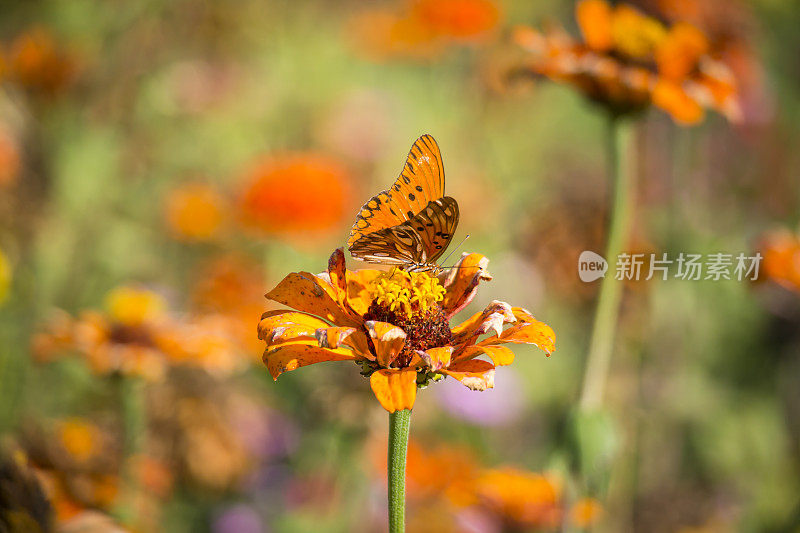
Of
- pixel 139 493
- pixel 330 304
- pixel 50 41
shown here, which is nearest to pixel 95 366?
pixel 139 493

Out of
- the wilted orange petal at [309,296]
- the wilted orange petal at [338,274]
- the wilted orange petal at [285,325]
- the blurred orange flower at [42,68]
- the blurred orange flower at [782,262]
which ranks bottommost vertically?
the wilted orange petal at [285,325]

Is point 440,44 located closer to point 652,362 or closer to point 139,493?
point 652,362

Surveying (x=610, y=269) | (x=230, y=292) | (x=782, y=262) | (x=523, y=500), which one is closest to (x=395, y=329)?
(x=610, y=269)

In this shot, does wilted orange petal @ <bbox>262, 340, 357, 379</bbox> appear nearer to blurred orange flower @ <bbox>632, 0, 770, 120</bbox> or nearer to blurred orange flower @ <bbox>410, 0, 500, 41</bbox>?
blurred orange flower @ <bbox>632, 0, 770, 120</bbox>

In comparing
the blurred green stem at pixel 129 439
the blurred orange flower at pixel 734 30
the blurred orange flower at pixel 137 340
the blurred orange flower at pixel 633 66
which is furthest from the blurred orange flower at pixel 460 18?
the blurred green stem at pixel 129 439

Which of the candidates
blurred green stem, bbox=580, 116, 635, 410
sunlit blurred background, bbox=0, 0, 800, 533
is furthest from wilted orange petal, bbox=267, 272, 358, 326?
blurred green stem, bbox=580, 116, 635, 410

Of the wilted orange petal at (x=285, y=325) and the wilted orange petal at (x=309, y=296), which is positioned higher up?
the wilted orange petal at (x=309, y=296)

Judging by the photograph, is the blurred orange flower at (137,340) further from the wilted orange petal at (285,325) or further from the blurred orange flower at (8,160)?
the blurred orange flower at (8,160)
